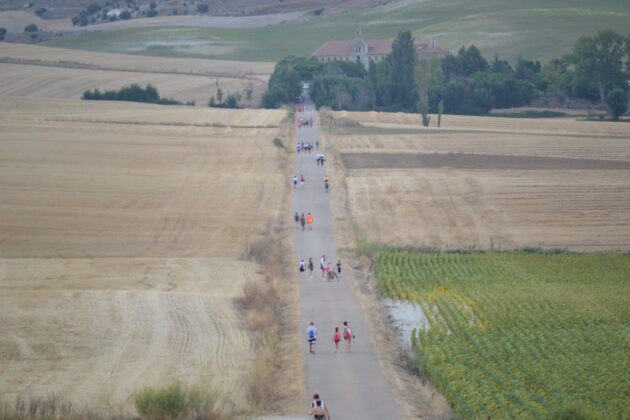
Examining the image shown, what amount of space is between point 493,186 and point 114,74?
72352mm

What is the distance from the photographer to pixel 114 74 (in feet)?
412

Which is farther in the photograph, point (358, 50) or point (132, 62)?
point (358, 50)

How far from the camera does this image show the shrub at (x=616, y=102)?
96.0 m

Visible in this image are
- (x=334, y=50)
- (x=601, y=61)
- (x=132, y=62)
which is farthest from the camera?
(x=334, y=50)

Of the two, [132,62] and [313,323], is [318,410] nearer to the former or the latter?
[313,323]

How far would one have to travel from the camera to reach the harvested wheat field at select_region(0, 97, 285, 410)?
1163 inches

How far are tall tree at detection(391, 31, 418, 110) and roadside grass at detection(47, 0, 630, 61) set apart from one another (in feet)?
111

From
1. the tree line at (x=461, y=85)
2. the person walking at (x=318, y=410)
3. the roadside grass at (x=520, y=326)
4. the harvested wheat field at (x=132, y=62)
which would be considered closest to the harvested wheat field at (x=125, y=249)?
the person walking at (x=318, y=410)

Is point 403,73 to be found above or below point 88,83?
above

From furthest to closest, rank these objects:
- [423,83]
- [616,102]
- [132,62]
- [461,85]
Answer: [132,62] < [461,85] < [616,102] < [423,83]

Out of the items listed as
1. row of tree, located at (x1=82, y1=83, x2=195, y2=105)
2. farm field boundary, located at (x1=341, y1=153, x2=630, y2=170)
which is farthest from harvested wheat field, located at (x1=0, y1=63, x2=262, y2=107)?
farm field boundary, located at (x1=341, y1=153, x2=630, y2=170)

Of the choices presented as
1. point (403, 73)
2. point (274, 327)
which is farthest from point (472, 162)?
point (403, 73)

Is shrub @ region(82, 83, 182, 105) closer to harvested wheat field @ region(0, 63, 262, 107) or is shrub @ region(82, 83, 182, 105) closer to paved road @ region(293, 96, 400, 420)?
harvested wheat field @ region(0, 63, 262, 107)

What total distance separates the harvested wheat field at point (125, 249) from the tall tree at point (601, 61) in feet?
108
